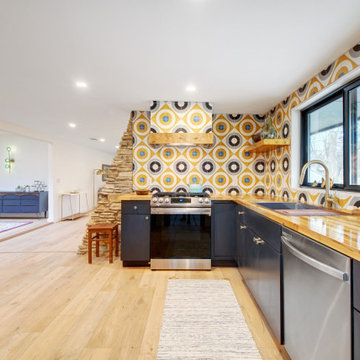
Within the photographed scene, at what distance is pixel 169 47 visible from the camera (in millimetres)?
1797

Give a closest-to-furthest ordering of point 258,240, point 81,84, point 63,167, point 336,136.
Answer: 1. point 258,240
2. point 336,136
3. point 81,84
4. point 63,167

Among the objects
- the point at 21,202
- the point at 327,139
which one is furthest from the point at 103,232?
the point at 21,202

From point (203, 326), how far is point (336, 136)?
83.6 inches

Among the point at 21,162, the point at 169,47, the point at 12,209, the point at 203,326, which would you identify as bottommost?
the point at 203,326

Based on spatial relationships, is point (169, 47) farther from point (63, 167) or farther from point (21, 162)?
point (21, 162)

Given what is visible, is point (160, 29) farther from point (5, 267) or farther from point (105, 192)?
point (5, 267)

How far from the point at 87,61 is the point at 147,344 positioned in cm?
241

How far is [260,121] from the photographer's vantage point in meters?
3.56

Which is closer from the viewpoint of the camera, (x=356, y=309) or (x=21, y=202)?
(x=356, y=309)

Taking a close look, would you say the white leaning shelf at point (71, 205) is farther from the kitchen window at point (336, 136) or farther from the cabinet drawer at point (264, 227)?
the kitchen window at point (336, 136)

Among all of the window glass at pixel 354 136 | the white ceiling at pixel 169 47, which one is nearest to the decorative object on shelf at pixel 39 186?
the white ceiling at pixel 169 47

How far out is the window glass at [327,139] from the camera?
2.07 meters

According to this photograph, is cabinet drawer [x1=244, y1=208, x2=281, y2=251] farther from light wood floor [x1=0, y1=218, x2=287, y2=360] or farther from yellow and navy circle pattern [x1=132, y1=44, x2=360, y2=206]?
yellow and navy circle pattern [x1=132, y1=44, x2=360, y2=206]

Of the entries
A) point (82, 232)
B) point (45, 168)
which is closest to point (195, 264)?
point (82, 232)
